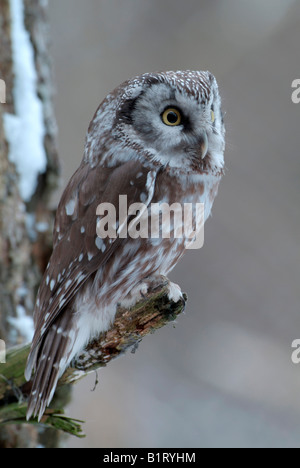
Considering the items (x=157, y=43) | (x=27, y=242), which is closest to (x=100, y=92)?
(x=157, y=43)

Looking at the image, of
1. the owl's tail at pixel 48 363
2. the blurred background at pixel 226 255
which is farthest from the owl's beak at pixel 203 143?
the blurred background at pixel 226 255

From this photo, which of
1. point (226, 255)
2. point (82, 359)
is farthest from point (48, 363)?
point (226, 255)

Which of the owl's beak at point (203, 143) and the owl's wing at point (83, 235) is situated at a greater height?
the owl's beak at point (203, 143)

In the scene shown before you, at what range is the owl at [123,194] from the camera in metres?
2.28

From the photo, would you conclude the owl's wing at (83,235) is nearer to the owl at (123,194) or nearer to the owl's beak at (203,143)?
the owl at (123,194)

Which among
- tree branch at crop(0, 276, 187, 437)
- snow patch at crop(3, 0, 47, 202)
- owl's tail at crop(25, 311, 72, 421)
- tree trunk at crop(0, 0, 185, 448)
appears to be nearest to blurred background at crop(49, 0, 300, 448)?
tree trunk at crop(0, 0, 185, 448)

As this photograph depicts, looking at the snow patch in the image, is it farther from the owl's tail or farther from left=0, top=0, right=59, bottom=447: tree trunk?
the owl's tail

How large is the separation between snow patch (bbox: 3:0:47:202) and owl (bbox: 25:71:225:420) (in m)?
0.84

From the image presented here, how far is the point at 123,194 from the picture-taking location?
89.7 inches

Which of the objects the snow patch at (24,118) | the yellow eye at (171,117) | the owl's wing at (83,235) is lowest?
the owl's wing at (83,235)

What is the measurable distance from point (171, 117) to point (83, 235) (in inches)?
20.8

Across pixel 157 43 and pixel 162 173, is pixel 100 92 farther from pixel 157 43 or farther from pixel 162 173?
pixel 162 173

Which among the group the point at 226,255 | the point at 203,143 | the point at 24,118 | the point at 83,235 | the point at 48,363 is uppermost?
the point at 226,255

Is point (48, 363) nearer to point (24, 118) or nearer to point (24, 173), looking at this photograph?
point (24, 173)
